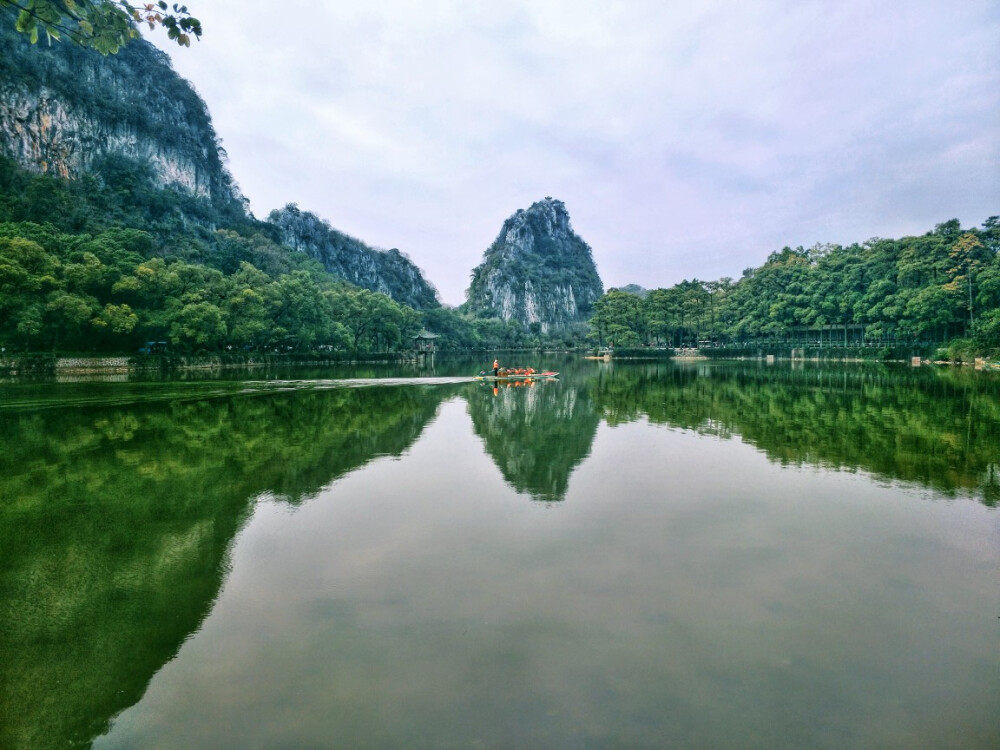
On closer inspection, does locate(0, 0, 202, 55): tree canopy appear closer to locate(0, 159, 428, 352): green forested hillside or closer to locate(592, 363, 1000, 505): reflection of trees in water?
locate(592, 363, 1000, 505): reflection of trees in water

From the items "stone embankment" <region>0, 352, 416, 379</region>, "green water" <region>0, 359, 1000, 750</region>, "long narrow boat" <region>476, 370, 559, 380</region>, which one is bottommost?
"green water" <region>0, 359, 1000, 750</region>

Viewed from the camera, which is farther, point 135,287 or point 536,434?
point 135,287

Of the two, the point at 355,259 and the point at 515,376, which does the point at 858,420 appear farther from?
the point at 355,259

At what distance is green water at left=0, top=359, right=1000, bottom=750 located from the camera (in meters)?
3.36

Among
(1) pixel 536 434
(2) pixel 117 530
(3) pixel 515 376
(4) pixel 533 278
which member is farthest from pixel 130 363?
(4) pixel 533 278

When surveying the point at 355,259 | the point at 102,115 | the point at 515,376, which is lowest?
the point at 515,376

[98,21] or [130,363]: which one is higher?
[98,21]

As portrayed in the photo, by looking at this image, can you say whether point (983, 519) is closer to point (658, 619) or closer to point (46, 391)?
point (658, 619)

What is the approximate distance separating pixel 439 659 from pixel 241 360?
47.7m

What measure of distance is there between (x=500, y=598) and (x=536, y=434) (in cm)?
868

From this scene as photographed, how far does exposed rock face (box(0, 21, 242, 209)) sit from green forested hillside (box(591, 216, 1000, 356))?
7133 cm

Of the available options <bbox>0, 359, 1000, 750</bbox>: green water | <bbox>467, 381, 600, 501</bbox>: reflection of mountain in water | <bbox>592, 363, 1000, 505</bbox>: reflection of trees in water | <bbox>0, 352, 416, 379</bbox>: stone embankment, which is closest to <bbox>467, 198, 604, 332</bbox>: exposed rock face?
<bbox>0, 352, 416, 379</bbox>: stone embankment

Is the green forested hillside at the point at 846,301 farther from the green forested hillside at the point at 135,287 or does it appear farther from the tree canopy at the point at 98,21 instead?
the tree canopy at the point at 98,21

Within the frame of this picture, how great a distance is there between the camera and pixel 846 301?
206 ft
